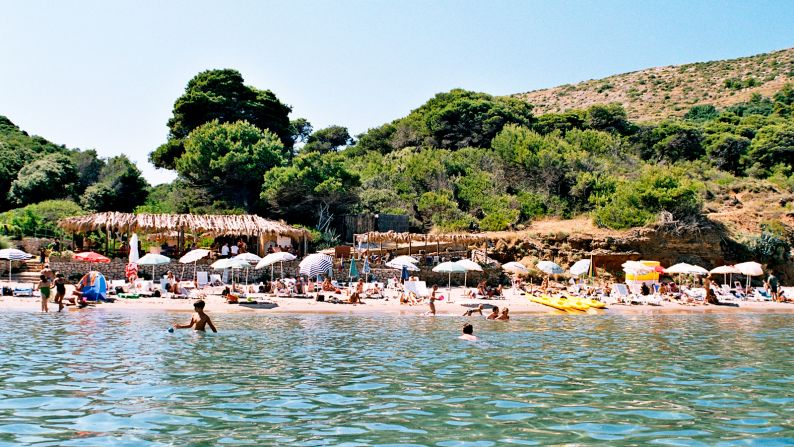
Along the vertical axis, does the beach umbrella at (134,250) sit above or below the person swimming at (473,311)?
above

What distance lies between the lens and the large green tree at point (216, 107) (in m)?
47.4

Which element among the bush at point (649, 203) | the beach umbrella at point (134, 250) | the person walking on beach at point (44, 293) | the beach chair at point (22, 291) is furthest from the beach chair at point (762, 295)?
the beach chair at point (22, 291)

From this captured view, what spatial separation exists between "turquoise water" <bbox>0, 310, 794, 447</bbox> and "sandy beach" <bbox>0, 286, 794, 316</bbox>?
3.41 metres

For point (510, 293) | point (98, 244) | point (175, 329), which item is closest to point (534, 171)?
point (510, 293)

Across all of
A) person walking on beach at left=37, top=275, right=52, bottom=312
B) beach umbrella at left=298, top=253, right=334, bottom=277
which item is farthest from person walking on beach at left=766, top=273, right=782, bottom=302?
person walking on beach at left=37, top=275, right=52, bottom=312

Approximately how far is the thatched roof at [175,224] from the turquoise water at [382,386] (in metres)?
10.7

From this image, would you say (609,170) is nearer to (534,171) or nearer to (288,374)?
(534,171)

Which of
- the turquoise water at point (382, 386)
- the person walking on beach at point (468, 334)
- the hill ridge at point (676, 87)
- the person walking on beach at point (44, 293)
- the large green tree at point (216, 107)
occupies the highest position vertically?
the hill ridge at point (676, 87)

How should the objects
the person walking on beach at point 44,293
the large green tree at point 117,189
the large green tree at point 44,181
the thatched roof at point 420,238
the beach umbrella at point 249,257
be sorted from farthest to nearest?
1. the large green tree at point 117,189
2. the large green tree at point 44,181
3. the thatched roof at point 420,238
4. the beach umbrella at point 249,257
5. the person walking on beach at point 44,293

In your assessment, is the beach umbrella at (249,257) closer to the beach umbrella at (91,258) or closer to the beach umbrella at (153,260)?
the beach umbrella at (153,260)

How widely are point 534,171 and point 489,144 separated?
11.5 meters

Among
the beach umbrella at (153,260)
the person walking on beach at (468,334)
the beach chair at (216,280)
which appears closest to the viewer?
the person walking on beach at (468,334)

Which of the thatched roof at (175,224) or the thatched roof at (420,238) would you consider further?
the thatched roof at (420,238)

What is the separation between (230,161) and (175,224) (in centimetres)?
1081
